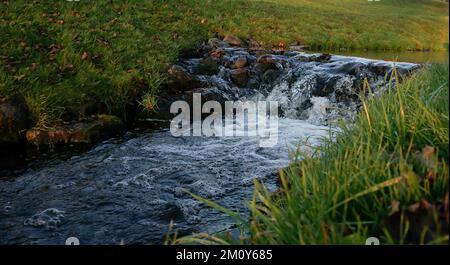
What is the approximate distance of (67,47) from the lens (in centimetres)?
1050

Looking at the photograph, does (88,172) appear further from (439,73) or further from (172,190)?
(439,73)

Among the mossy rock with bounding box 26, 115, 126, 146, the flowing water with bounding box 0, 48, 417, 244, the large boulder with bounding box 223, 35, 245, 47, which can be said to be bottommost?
the flowing water with bounding box 0, 48, 417, 244

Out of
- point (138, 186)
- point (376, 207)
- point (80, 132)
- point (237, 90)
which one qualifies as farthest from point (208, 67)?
point (376, 207)

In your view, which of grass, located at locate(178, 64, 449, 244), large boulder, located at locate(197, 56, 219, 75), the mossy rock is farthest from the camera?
large boulder, located at locate(197, 56, 219, 75)

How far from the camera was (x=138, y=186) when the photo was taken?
6.23 metres

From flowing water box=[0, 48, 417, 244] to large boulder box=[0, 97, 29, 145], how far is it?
1.17m

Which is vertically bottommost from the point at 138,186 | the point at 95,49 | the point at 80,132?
the point at 138,186

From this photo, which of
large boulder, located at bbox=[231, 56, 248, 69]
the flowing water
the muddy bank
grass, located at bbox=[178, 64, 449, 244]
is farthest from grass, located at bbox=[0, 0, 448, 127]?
large boulder, located at bbox=[231, 56, 248, 69]

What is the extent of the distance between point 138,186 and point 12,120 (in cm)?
340

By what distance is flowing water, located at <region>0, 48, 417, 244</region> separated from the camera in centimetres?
495

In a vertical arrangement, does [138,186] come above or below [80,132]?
below

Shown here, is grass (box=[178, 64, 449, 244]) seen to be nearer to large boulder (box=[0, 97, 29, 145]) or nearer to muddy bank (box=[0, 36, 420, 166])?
muddy bank (box=[0, 36, 420, 166])

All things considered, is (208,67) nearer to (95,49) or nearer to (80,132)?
(95,49)
